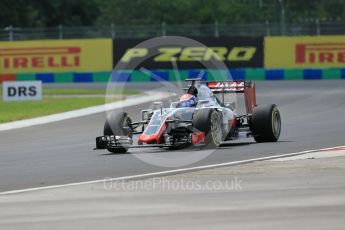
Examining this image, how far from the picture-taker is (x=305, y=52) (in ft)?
132

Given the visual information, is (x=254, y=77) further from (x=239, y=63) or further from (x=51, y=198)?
(x=51, y=198)

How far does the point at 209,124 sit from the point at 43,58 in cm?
2757

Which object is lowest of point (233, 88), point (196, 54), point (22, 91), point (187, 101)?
point (22, 91)

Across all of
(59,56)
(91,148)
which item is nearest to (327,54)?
(59,56)

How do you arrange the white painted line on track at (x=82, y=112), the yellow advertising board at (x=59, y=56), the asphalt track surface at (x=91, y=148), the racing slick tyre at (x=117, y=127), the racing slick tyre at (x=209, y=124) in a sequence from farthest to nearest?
1. the yellow advertising board at (x=59, y=56)
2. the white painted line on track at (x=82, y=112)
3. the racing slick tyre at (x=117, y=127)
4. the racing slick tyre at (x=209, y=124)
5. the asphalt track surface at (x=91, y=148)

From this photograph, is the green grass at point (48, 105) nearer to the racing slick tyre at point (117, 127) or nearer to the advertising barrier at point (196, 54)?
the advertising barrier at point (196, 54)

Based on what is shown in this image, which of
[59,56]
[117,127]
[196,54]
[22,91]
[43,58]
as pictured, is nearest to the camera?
[117,127]

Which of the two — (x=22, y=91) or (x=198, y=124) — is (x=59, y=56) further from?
(x=198, y=124)

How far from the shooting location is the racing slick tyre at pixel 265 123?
1680 cm

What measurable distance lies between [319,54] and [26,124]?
18.8 meters

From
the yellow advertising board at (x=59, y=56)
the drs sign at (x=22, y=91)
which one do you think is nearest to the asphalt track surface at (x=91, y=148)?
the drs sign at (x=22, y=91)

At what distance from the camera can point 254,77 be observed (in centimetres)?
3981

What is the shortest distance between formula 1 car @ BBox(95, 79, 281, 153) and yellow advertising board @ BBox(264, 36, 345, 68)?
2265cm

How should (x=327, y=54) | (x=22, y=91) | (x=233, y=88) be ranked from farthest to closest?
(x=327, y=54) → (x=22, y=91) → (x=233, y=88)
